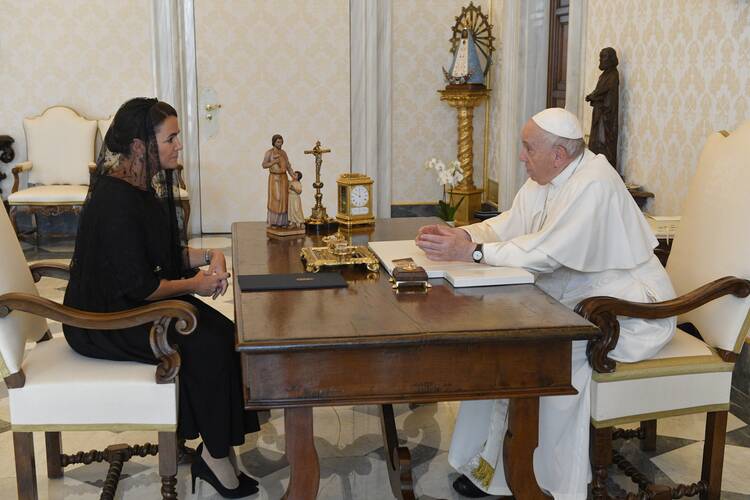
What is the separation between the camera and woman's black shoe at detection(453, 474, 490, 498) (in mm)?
3449

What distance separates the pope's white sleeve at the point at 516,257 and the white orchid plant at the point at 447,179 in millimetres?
4231

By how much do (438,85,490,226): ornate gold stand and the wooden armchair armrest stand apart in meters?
5.67

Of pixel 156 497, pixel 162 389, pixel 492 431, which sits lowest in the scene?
pixel 156 497

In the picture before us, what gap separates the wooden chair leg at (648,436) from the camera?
383 cm

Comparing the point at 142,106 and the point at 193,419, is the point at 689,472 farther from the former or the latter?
the point at 142,106

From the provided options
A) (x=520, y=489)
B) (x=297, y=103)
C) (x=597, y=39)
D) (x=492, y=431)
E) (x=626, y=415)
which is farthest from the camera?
(x=297, y=103)

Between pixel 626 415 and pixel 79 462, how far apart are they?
2.04 m

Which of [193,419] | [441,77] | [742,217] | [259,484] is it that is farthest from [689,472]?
[441,77]

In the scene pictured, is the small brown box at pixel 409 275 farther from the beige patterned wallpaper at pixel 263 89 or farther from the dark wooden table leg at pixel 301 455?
the beige patterned wallpaper at pixel 263 89

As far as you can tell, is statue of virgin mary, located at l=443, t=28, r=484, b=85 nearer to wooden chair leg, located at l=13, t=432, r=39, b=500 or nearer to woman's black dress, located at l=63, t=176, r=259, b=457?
woman's black dress, located at l=63, t=176, r=259, b=457

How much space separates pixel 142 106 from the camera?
3254 mm

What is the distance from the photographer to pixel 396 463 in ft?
10.9

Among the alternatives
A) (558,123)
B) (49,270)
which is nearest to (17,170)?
(49,270)

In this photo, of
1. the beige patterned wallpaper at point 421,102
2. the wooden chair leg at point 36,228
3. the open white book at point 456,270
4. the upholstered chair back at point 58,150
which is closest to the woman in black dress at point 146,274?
the open white book at point 456,270
